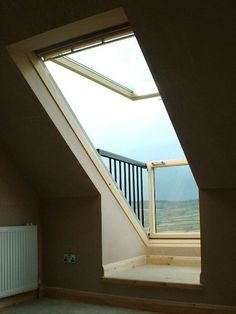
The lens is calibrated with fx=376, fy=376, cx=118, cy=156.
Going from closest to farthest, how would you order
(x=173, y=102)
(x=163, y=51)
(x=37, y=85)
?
(x=163, y=51) < (x=173, y=102) < (x=37, y=85)

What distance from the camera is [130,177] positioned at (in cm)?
458

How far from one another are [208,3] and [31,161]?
7.69 feet

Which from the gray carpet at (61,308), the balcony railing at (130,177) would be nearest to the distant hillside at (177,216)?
the balcony railing at (130,177)

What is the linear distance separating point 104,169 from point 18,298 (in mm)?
1542

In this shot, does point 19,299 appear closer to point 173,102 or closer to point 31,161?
point 31,161

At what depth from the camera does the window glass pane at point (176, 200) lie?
14.4ft

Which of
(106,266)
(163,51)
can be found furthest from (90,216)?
(163,51)

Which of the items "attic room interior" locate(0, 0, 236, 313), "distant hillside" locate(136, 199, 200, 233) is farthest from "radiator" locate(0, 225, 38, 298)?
"distant hillside" locate(136, 199, 200, 233)

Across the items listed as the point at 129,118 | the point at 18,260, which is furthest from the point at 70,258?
the point at 129,118

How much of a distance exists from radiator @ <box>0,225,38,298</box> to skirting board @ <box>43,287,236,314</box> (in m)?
0.31

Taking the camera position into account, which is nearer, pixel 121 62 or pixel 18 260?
pixel 121 62

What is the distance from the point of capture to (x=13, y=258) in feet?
12.0

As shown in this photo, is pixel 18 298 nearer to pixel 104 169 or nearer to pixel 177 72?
pixel 104 169

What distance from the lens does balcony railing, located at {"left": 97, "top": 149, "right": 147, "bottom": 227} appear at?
13.9ft
